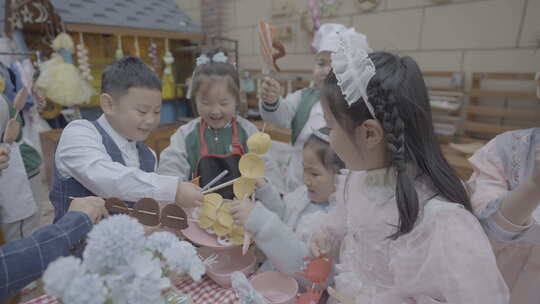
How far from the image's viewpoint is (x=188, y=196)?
812 mm

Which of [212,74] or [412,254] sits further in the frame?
[212,74]

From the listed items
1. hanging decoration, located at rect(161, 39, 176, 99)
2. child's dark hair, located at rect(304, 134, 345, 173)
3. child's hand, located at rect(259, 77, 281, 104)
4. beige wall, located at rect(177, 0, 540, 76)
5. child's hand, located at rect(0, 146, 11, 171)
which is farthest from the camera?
hanging decoration, located at rect(161, 39, 176, 99)

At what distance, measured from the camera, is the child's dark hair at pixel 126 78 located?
0.94 m

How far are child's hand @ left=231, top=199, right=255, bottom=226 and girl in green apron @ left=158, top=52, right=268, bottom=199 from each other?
0.37 m

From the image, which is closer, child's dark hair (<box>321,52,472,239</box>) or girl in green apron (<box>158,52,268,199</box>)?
child's dark hair (<box>321,52,472,239</box>)

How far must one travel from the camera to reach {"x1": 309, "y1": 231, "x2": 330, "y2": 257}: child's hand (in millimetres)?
871

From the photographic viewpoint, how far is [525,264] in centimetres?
96

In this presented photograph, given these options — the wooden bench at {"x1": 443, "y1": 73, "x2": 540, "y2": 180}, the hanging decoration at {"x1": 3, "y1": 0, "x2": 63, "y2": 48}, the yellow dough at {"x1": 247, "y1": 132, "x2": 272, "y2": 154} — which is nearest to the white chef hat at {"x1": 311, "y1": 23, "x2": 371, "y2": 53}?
the yellow dough at {"x1": 247, "y1": 132, "x2": 272, "y2": 154}

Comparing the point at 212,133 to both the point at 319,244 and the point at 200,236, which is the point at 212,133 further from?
the point at 319,244

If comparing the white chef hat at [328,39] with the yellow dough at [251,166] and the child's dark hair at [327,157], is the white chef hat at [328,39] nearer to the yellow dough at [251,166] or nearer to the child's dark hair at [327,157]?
the child's dark hair at [327,157]

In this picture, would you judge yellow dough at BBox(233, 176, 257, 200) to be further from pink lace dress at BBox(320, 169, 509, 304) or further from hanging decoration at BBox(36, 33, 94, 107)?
hanging decoration at BBox(36, 33, 94, 107)

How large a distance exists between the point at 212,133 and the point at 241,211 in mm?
632

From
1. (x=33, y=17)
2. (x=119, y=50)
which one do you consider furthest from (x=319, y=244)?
(x=33, y=17)

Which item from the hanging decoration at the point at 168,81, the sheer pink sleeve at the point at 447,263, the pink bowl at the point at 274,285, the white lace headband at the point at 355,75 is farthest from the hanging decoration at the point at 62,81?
the sheer pink sleeve at the point at 447,263
